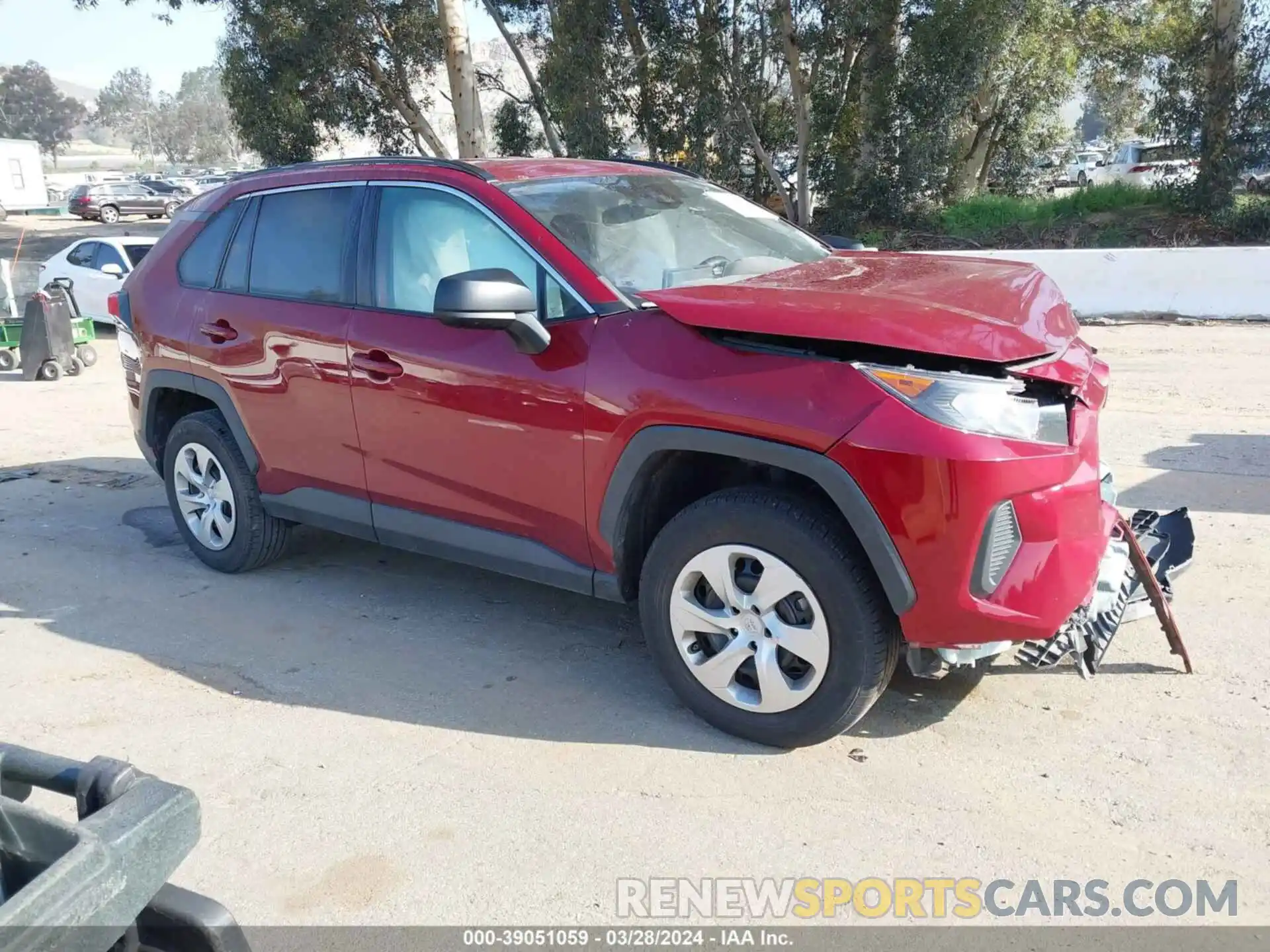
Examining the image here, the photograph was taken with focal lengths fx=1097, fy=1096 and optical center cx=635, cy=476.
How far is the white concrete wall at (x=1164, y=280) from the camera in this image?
12594 millimetres

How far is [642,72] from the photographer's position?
62.0 feet

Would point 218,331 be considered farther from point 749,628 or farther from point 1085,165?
point 1085,165

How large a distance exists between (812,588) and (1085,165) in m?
39.3

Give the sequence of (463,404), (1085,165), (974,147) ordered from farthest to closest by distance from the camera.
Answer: (1085,165) < (974,147) < (463,404)

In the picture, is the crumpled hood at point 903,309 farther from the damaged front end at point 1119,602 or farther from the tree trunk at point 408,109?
the tree trunk at point 408,109

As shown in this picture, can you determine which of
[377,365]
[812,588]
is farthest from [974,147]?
[812,588]

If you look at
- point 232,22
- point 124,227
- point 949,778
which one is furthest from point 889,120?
point 124,227

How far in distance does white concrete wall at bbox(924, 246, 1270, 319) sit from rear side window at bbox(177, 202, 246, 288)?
1044 centimetres

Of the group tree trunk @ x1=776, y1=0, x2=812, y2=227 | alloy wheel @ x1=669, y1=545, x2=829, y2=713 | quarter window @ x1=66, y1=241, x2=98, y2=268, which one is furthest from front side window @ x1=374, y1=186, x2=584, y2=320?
tree trunk @ x1=776, y1=0, x2=812, y2=227

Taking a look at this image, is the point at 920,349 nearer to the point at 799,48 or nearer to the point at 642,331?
the point at 642,331

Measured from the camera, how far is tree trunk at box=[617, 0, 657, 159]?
59.9 ft

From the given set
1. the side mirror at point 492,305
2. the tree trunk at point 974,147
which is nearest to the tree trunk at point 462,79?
the tree trunk at point 974,147

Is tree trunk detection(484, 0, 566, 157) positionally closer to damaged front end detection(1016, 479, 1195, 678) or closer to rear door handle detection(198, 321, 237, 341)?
rear door handle detection(198, 321, 237, 341)

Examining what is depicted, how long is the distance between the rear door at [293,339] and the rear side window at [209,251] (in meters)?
0.04
